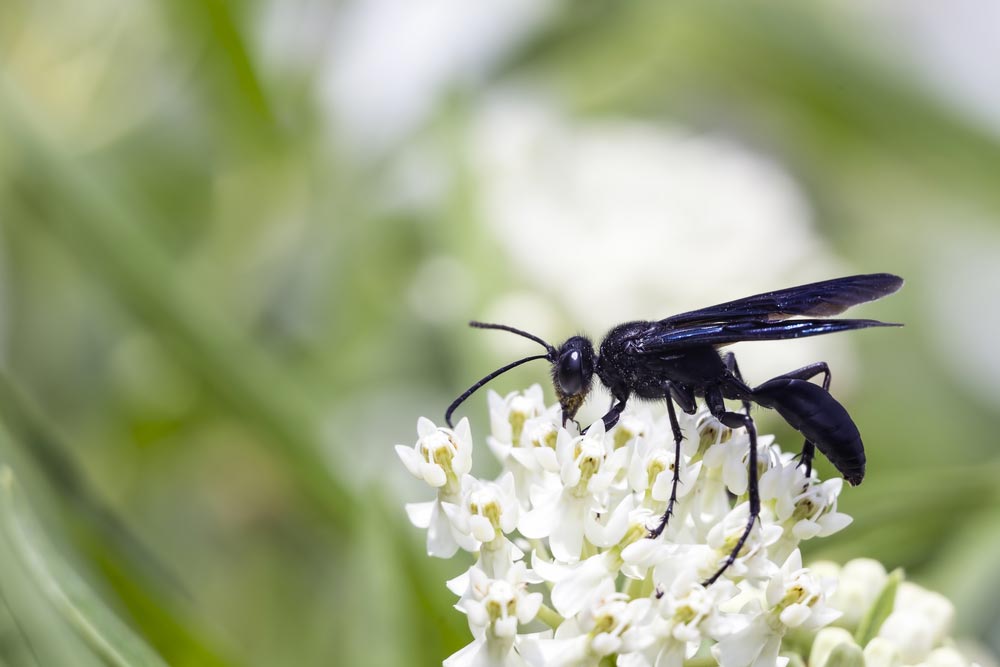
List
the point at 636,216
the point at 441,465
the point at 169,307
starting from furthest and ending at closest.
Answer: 1. the point at 636,216
2. the point at 169,307
3. the point at 441,465

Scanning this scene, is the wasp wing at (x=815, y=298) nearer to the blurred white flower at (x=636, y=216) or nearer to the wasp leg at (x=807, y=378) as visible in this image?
the wasp leg at (x=807, y=378)

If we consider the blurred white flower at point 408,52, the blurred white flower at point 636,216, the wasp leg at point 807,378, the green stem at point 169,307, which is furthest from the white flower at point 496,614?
the blurred white flower at point 408,52

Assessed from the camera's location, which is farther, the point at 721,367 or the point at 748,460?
the point at 721,367

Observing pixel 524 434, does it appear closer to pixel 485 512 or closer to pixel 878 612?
pixel 485 512

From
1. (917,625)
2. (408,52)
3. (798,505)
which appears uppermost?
(408,52)

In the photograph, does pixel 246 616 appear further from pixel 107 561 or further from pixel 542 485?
pixel 542 485

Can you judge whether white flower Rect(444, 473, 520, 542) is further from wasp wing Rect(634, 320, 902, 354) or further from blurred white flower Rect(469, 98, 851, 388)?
blurred white flower Rect(469, 98, 851, 388)

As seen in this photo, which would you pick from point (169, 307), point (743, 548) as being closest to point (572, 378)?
point (743, 548)
